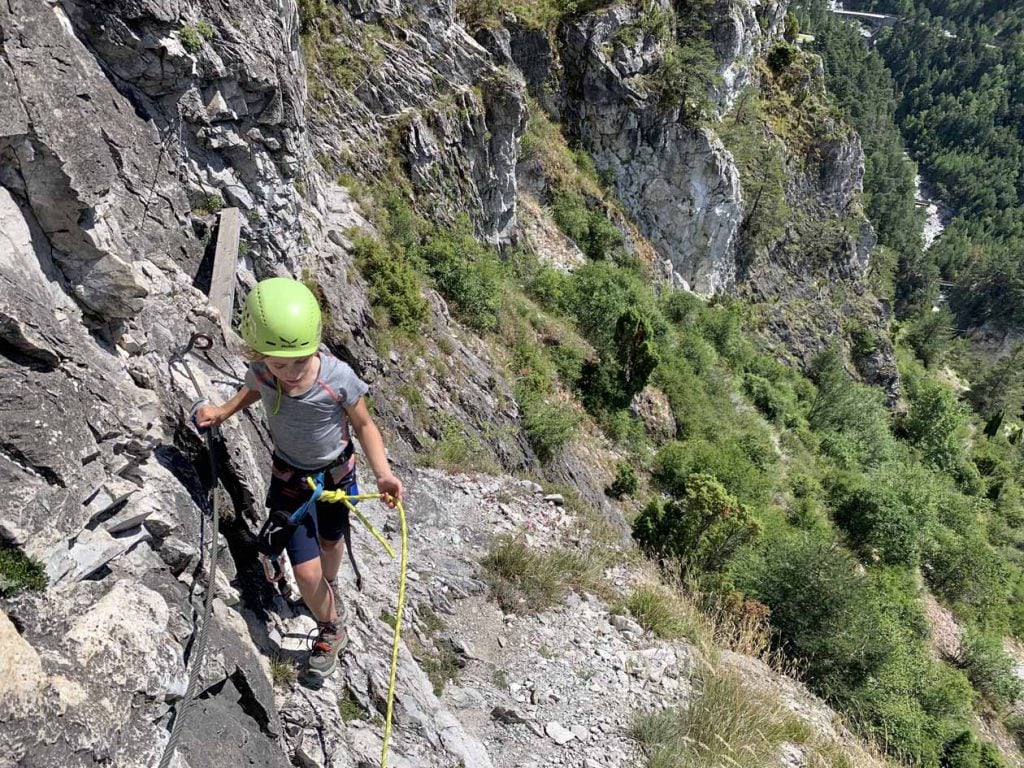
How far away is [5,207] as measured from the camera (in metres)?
3.42

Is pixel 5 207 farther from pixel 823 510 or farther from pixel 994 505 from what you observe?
pixel 994 505

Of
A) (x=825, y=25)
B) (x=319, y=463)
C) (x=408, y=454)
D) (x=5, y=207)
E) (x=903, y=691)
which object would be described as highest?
(x=825, y=25)

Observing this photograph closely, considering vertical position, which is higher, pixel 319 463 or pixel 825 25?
pixel 825 25

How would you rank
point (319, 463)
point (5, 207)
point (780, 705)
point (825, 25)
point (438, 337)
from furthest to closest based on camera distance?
1. point (825, 25)
2. point (438, 337)
3. point (780, 705)
4. point (319, 463)
5. point (5, 207)

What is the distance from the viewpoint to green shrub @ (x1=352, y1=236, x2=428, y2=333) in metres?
11.6

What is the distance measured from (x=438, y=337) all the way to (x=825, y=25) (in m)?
122

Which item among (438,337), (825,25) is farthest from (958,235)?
(438,337)

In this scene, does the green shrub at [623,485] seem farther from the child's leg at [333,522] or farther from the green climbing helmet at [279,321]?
the green climbing helmet at [279,321]

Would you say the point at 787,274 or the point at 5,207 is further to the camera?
Result: the point at 787,274

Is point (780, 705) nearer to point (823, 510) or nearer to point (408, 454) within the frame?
point (408, 454)

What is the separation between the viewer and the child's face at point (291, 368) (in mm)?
3281

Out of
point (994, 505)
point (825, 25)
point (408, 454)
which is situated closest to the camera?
point (408, 454)

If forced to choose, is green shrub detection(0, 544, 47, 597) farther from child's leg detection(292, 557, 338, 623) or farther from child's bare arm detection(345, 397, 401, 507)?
child's bare arm detection(345, 397, 401, 507)

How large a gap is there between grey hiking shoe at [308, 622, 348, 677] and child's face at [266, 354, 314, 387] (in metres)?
1.85
